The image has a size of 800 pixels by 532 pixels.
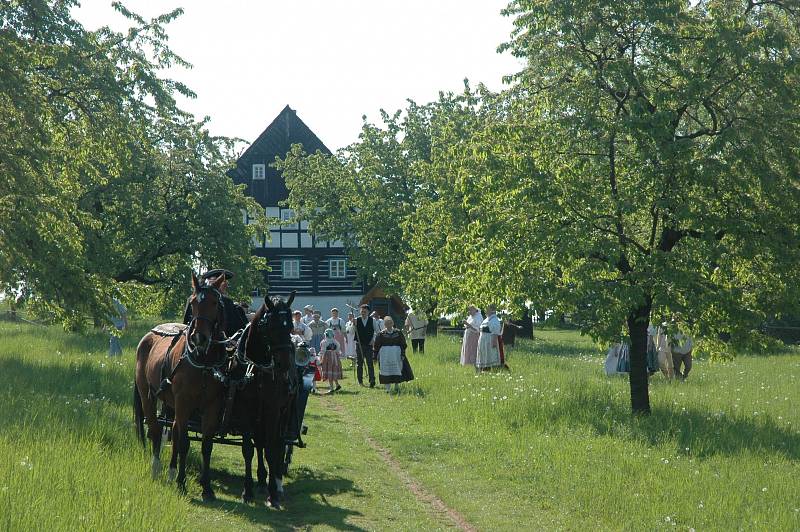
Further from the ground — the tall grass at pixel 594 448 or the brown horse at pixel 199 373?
the brown horse at pixel 199 373

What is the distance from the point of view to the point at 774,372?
26.9 metres

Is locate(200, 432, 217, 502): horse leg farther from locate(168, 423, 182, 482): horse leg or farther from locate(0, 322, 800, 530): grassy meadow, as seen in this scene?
locate(168, 423, 182, 482): horse leg

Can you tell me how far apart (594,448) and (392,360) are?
847 cm

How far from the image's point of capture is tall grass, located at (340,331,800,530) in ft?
33.0

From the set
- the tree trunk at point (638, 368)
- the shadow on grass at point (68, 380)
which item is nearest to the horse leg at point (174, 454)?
the shadow on grass at point (68, 380)

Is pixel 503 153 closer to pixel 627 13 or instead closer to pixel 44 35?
pixel 627 13

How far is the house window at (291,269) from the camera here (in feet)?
218

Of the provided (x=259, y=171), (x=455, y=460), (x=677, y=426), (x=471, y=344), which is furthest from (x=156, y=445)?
(x=259, y=171)

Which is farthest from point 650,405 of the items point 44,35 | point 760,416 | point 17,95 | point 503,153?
point 44,35

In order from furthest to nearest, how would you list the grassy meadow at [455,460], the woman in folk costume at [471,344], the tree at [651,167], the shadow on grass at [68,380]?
1. the woman in folk costume at [471,344]
2. the shadow on grass at [68,380]
3. the tree at [651,167]
4. the grassy meadow at [455,460]

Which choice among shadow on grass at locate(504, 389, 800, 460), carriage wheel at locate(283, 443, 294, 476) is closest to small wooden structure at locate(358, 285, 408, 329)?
shadow on grass at locate(504, 389, 800, 460)

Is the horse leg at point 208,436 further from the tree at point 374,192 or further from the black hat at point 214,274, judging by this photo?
the tree at point 374,192

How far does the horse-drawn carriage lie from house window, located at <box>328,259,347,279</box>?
56.4 metres

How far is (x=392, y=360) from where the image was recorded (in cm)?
2134
